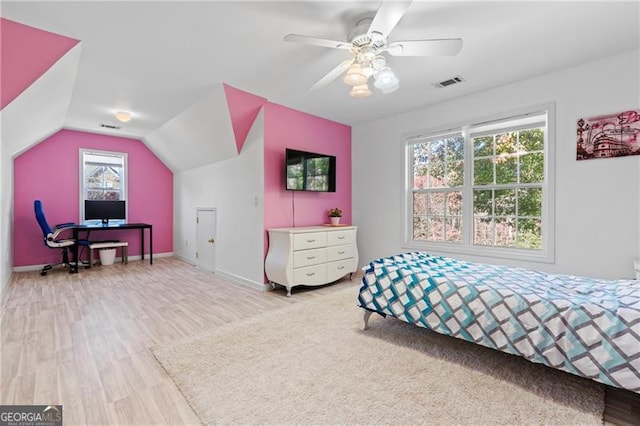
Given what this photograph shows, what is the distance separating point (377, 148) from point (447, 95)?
51.6 inches

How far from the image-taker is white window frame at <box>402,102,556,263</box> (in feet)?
10.1

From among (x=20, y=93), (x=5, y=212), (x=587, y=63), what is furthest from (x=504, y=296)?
(x=5, y=212)

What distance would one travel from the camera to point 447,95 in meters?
3.65

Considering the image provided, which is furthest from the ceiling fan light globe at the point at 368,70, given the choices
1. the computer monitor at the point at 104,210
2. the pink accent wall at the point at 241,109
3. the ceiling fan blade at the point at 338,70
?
the computer monitor at the point at 104,210

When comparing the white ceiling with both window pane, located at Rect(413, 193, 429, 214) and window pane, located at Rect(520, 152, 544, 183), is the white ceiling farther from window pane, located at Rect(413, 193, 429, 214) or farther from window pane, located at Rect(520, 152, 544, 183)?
window pane, located at Rect(413, 193, 429, 214)

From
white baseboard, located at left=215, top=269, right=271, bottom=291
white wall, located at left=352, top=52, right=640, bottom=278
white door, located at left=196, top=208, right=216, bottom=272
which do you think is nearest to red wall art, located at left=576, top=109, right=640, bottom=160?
white wall, located at left=352, top=52, right=640, bottom=278

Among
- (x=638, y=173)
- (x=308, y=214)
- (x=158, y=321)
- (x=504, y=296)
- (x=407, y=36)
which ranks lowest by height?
(x=158, y=321)

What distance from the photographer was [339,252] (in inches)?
163

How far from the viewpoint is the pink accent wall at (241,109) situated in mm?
3549

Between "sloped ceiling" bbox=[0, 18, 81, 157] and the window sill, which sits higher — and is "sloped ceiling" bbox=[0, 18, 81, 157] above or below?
above

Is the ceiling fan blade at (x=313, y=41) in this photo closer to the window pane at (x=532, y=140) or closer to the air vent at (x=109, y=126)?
the window pane at (x=532, y=140)

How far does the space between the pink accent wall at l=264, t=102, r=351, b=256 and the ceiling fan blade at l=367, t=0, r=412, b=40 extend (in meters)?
2.22

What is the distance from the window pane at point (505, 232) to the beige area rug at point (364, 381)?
5.70ft

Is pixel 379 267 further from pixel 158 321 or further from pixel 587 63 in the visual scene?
pixel 587 63
